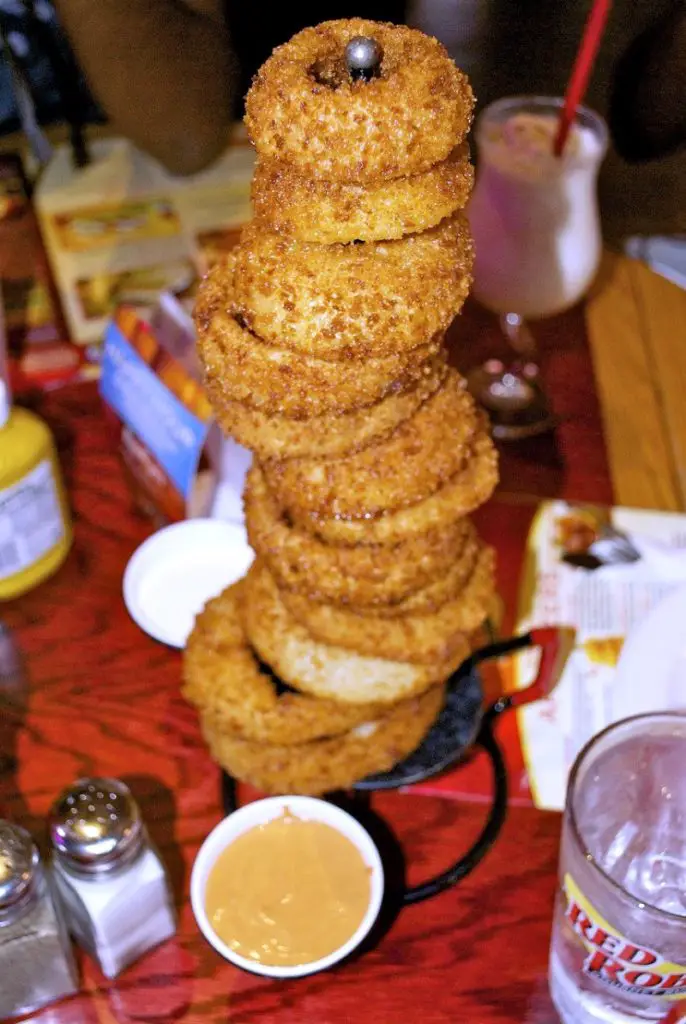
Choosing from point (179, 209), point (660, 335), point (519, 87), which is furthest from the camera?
point (519, 87)

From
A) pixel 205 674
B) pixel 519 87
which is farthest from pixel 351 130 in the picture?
pixel 519 87

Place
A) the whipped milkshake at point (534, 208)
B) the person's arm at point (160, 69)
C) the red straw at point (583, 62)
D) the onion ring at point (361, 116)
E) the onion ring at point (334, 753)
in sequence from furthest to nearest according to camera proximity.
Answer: the person's arm at point (160, 69), the whipped milkshake at point (534, 208), the red straw at point (583, 62), the onion ring at point (334, 753), the onion ring at point (361, 116)

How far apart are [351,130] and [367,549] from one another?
1.47 feet

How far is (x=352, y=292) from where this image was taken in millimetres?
772

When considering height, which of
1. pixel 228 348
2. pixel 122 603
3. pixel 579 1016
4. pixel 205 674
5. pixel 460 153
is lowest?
pixel 579 1016

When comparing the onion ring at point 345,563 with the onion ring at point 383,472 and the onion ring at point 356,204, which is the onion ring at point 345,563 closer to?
the onion ring at point 383,472

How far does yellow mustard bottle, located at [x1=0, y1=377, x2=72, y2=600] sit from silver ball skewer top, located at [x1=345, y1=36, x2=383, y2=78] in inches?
30.9

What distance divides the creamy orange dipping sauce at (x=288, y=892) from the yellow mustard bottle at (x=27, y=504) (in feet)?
1.99

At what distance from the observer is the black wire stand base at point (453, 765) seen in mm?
1143

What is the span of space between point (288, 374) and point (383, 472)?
17cm

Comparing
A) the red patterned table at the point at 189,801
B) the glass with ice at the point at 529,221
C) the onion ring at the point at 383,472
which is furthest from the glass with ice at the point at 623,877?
the glass with ice at the point at 529,221

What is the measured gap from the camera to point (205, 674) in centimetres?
115

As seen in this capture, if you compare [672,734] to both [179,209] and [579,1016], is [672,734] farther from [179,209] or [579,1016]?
[179,209]

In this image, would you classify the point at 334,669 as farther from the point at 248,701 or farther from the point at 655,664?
the point at 655,664
